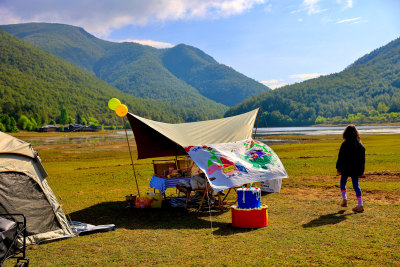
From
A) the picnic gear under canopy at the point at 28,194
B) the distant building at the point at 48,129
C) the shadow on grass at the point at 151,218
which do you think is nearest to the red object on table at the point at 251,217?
the shadow on grass at the point at 151,218

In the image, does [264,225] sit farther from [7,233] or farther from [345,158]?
[7,233]

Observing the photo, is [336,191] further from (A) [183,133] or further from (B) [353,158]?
(A) [183,133]

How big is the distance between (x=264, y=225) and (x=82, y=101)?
191686 millimetres

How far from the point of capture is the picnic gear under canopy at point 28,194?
767cm

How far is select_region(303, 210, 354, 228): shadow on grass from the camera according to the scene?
8402 mm

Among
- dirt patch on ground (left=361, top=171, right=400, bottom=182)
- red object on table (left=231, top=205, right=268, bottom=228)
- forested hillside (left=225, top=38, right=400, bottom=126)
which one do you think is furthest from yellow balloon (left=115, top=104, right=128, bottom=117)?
forested hillside (left=225, top=38, right=400, bottom=126)

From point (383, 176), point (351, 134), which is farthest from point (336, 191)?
point (383, 176)

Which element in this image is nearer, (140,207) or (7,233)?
(7,233)

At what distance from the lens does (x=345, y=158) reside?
31.3 ft

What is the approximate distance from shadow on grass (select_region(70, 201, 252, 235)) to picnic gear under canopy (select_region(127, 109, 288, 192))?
1106mm

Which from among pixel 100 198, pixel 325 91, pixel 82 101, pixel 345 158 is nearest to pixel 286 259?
pixel 345 158

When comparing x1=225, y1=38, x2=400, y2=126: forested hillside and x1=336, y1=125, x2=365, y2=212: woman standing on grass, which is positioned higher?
x1=225, y1=38, x2=400, y2=126: forested hillside

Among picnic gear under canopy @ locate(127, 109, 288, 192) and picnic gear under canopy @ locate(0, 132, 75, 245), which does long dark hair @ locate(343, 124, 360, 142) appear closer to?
picnic gear under canopy @ locate(127, 109, 288, 192)

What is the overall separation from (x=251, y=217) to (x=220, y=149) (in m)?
2.48
